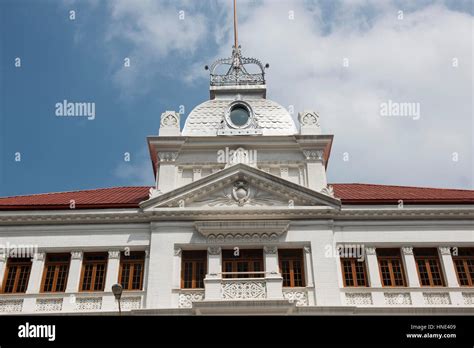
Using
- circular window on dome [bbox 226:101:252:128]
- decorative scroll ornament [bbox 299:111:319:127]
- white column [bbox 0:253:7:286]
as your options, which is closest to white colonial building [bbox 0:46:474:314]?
white column [bbox 0:253:7:286]

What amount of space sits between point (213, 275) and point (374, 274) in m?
7.21

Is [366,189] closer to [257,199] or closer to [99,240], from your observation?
[257,199]

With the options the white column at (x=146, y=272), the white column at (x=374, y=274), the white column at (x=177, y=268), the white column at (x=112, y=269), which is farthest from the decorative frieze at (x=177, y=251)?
the white column at (x=374, y=274)

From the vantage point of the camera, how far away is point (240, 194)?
1004 inches

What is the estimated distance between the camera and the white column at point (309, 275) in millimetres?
22906

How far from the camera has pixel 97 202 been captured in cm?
2600

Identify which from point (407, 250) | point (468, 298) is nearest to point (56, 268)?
point (407, 250)

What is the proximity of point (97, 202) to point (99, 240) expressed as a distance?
2173mm

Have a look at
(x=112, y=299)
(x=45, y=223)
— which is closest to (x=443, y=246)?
(x=112, y=299)

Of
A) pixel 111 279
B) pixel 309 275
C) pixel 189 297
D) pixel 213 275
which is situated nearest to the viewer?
pixel 189 297

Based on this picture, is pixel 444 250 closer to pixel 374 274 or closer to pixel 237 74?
pixel 374 274

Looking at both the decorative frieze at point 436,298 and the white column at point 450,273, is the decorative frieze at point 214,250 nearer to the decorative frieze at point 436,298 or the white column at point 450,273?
the decorative frieze at point 436,298

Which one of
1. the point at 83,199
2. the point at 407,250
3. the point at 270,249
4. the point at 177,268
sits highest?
the point at 83,199
